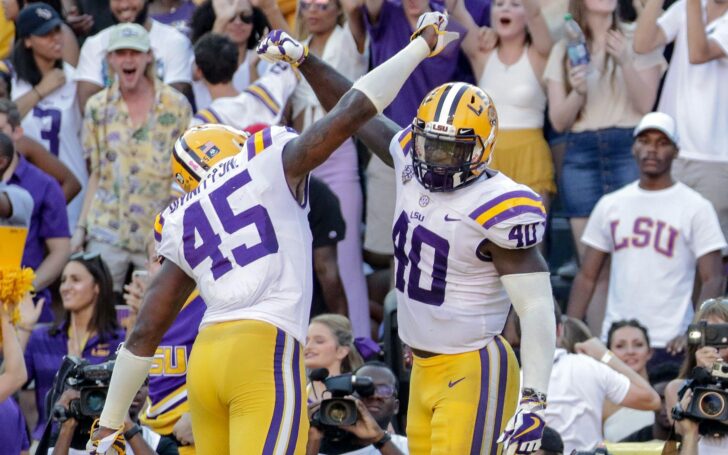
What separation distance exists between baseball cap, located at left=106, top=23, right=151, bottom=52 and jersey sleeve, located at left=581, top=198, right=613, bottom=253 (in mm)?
3028

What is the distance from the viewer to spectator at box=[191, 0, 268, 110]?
10.1 metres

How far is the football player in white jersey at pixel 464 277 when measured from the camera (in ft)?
18.6

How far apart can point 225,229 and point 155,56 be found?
15.7 ft

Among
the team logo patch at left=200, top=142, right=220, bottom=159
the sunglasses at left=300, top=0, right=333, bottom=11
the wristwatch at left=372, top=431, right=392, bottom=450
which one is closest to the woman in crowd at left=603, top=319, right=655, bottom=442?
the wristwatch at left=372, top=431, right=392, bottom=450

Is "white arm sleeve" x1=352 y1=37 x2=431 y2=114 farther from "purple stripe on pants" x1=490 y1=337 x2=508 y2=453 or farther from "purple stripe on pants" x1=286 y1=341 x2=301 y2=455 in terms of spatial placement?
"purple stripe on pants" x1=490 y1=337 x2=508 y2=453

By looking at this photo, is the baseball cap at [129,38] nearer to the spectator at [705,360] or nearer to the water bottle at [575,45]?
the water bottle at [575,45]

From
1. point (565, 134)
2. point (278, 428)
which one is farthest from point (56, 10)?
point (278, 428)

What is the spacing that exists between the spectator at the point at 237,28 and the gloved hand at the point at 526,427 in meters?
4.98

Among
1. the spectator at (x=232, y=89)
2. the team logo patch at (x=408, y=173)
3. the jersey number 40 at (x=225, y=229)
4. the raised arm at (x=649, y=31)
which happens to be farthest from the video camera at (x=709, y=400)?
the spectator at (x=232, y=89)

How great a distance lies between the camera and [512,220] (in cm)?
562

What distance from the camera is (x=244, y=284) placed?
5.59 metres

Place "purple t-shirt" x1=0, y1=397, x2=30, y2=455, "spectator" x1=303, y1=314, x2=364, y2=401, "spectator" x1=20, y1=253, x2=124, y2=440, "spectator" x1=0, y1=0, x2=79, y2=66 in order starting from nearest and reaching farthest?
"purple t-shirt" x1=0, y1=397, x2=30, y2=455 → "spectator" x1=303, y1=314, x2=364, y2=401 → "spectator" x1=20, y1=253, x2=124, y2=440 → "spectator" x1=0, y1=0, x2=79, y2=66

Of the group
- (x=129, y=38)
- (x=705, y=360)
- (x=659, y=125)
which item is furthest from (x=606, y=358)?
(x=129, y=38)

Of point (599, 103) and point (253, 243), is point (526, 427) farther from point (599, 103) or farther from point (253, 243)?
point (599, 103)
